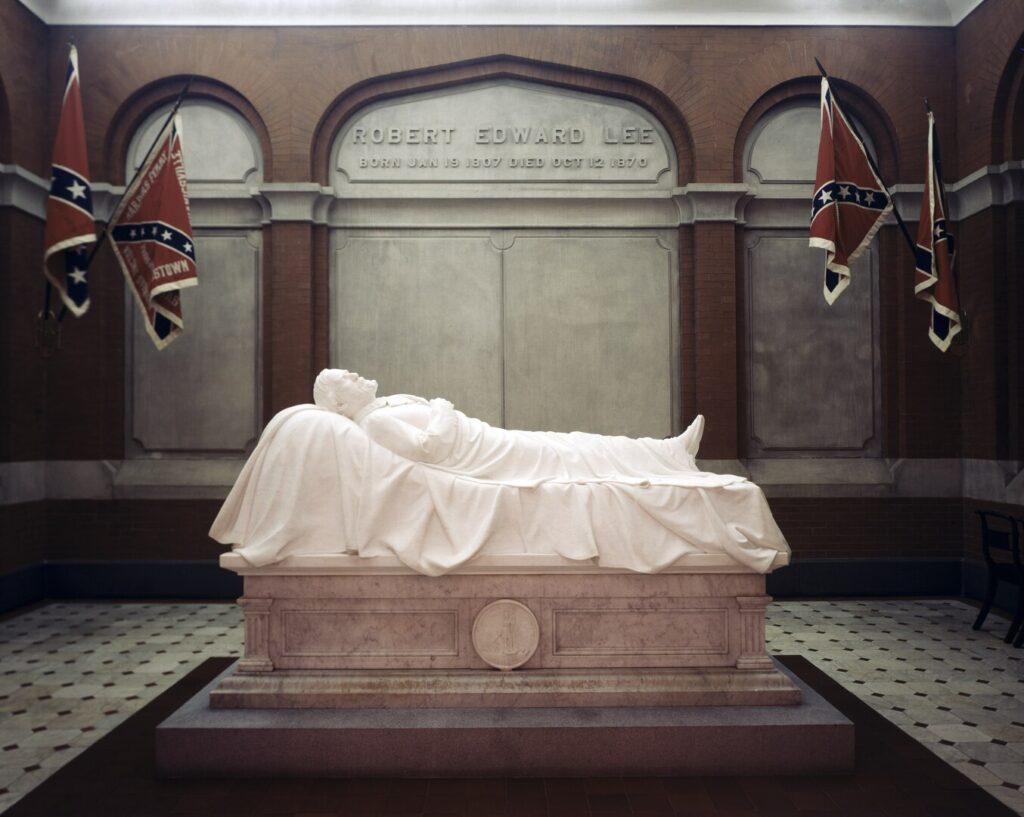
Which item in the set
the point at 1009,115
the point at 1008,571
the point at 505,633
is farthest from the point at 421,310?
the point at 1009,115

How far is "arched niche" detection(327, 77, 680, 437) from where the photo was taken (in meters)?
6.79

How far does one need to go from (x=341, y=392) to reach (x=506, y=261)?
3436mm

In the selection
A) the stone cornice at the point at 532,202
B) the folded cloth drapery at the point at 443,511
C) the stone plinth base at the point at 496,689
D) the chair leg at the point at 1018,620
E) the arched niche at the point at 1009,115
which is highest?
the arched niche at the point at 1009,115

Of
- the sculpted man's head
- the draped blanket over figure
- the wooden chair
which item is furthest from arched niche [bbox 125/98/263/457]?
the wooden chair

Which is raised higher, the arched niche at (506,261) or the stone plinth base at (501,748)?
the arched niche at (506,261)

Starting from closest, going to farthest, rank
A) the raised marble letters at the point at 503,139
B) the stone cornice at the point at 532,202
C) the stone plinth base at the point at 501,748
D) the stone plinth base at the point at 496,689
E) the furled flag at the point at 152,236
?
1. the stone plinth base at the point at 501,748
2. the stone plinth base at the point at 496,689
3. the furled flag at the point at 152,236
4. the stone cornice at the point at 532,202
5. the raised marble letters at the point at 503,139

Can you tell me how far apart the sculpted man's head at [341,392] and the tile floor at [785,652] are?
6.45ft

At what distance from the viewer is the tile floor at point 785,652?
11.2ft

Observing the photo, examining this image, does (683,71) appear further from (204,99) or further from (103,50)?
(103,50)

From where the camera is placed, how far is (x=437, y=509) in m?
3.44

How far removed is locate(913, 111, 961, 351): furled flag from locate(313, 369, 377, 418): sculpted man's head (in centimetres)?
431

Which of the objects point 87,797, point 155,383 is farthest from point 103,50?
point 87,797

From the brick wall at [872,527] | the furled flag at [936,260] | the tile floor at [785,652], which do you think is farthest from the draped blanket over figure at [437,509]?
the brick wall at [872,527]

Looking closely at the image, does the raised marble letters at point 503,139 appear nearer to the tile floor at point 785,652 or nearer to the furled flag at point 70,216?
the furled flag at point 70,216
